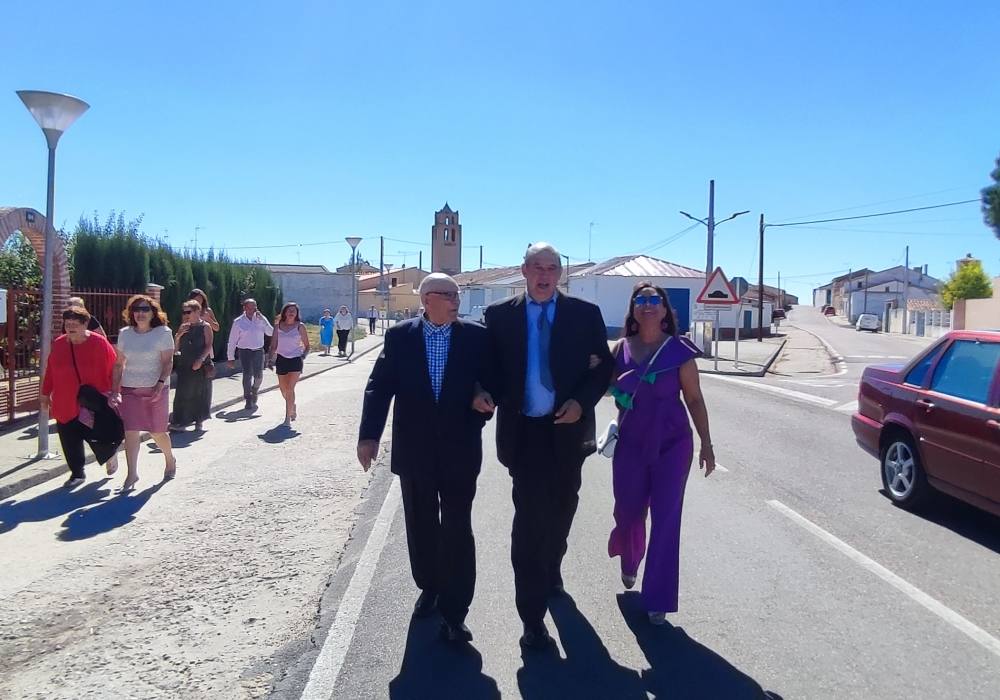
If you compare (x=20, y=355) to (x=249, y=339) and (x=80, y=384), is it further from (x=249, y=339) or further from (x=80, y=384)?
(x=80, y=384)

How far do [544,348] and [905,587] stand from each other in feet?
A: 9.40

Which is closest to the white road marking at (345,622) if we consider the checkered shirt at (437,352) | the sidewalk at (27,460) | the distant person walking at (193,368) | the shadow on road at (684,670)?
the checkered shirt at (437,352)

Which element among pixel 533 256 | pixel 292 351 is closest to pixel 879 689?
pixel 533 256

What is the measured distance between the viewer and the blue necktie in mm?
4129

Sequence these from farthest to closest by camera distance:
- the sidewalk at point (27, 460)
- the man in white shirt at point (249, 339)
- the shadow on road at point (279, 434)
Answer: the man in white shirt at point (249, 339) → the shadow on road at point (279, 434) → the sidewalk at point (27, 460)

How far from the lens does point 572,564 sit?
215 inches

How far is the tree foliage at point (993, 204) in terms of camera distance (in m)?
35.3

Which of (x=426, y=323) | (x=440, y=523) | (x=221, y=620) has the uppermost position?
(x=426, y=323)

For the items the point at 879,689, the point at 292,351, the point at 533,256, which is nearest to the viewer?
the point at 879,689

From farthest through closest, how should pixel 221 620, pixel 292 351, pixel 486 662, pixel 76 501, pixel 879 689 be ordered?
pixel 292 351 < pixel 76 501 < pixel 221 620 < pixel 486 662 < pixel 879 689

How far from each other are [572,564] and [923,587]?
218 centimetres

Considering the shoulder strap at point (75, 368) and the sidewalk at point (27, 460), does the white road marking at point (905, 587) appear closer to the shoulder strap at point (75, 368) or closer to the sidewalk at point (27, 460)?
the shoulder strap at point (75, 368)

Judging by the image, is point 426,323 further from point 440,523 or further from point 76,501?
point 76,501

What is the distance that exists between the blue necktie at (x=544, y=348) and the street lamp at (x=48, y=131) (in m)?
6.25
